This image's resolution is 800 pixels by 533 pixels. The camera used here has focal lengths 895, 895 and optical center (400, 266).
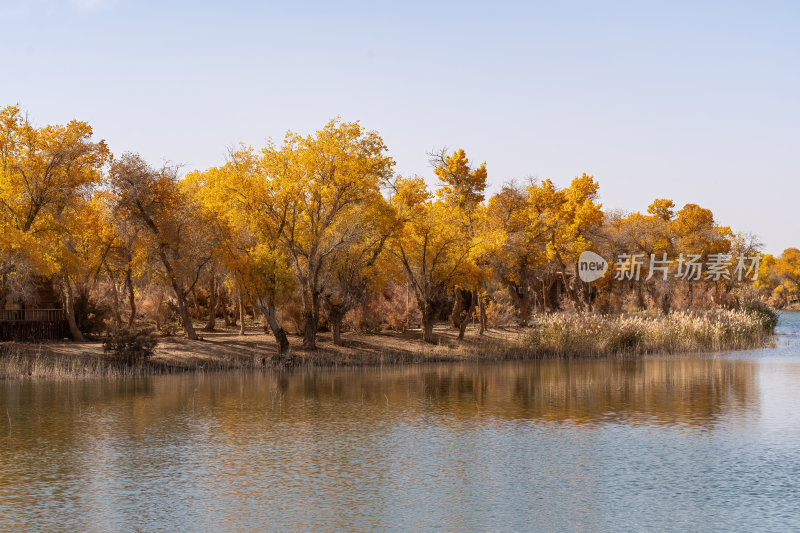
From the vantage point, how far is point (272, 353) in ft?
159

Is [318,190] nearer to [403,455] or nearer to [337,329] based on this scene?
[337,329]

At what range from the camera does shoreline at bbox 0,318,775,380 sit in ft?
140

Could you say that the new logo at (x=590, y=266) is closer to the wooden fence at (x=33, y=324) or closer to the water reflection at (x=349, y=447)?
the water reflection at (x=349, y=447)

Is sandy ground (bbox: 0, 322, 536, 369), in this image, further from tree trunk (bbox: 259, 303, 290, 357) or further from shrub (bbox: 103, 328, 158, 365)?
shrub (bbox: 103, 328, 158, 365)

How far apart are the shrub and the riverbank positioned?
0.37 metres

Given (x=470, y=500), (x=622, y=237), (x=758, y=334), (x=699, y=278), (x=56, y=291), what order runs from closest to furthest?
1. (x=470, y=500)
2. (x=56, y=291)
3. (x=758, y=334)
4. (x=622, y=237)
5. (x=699, y=278)

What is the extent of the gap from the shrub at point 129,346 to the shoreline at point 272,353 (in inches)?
13.9

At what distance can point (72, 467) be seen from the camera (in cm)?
2119

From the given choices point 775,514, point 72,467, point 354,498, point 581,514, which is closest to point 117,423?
Result: point 72,467

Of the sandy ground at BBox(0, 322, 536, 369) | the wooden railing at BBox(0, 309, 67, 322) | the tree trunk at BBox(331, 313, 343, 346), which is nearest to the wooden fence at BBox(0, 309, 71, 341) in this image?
the wooden railing at BBox(0, 309, 67, 322)

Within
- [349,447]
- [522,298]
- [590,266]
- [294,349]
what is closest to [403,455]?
[349,447]

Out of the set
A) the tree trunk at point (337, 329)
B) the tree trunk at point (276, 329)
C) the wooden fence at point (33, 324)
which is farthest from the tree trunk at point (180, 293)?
the tree trunk at point (337, 329)

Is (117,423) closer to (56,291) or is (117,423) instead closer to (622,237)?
(56,291)

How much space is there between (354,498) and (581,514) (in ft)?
14.7
